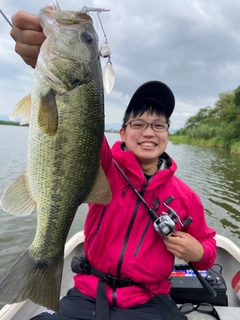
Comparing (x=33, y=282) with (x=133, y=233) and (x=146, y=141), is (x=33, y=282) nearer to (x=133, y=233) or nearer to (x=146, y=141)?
(x=133, y=233)

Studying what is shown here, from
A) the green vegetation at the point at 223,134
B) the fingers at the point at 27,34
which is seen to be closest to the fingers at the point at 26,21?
the fingers at the point at 27,34

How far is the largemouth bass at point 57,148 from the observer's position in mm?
1587

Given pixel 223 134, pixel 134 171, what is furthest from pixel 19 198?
pixel 223 134

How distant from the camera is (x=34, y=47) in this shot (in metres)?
1.75

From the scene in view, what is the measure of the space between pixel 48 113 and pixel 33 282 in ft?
3.22

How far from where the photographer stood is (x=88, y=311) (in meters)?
2.15

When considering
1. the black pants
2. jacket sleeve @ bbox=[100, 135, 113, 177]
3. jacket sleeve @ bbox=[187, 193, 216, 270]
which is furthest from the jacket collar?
the black pants

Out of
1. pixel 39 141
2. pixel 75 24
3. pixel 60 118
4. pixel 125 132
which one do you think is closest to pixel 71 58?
pixel 75 24

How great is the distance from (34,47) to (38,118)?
49cm

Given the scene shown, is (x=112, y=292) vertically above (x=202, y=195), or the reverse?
(x=112, y=292)

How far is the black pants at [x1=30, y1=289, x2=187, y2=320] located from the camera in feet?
6.84

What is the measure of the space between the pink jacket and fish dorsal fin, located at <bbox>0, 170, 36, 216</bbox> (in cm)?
68

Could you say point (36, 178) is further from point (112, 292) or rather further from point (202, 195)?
point (202, 195)

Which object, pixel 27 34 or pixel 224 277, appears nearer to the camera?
pixel 27 34
